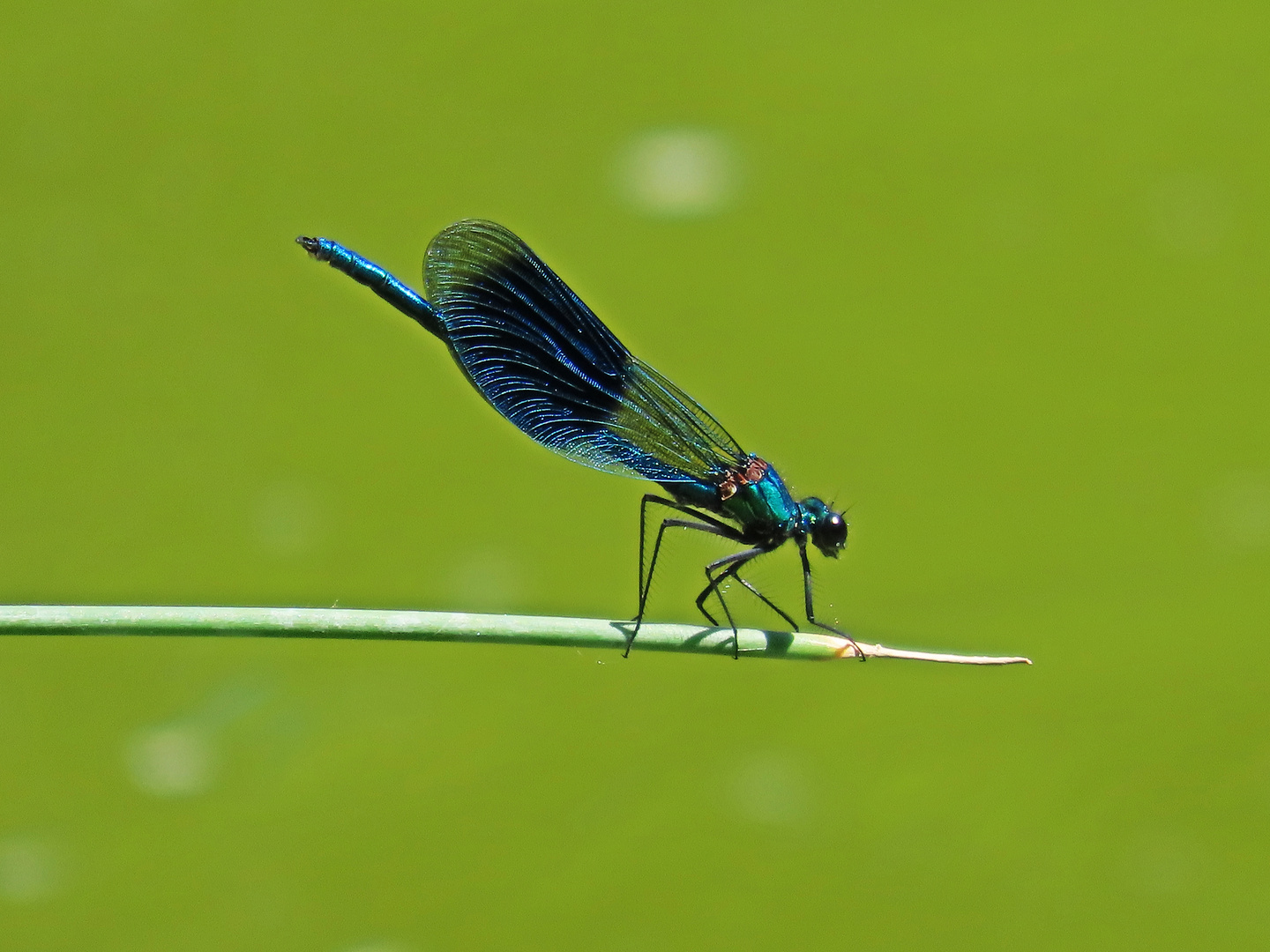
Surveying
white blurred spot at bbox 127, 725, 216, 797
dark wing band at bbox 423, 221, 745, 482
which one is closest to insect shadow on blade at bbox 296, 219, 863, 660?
dark wing band at bbox 423, 221, 745, 482

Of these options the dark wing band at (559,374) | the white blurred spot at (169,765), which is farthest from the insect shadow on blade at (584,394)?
the white blurred spot at (169,765)

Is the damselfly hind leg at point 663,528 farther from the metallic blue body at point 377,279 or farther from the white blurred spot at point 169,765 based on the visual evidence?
the white blurred spot at point 169,765

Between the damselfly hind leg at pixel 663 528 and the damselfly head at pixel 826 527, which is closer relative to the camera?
the damselfly hind leg at pixel 663 528

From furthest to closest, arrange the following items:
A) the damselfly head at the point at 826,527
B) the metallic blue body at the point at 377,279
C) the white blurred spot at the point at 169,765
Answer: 1. the white blurred spot at the point at 169,765
2. the damselfly head at the point at 826,527
3. the metallic blue body at the point at 377,279

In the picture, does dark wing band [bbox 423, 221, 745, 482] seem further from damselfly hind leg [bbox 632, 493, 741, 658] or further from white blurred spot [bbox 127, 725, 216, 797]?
white blurred spot [bbox 127, 725, 216, 797]

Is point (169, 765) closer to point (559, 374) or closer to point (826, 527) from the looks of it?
point (559, 374)

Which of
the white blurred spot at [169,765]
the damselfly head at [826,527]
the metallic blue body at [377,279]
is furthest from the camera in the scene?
the white blurred spot at [169,765]

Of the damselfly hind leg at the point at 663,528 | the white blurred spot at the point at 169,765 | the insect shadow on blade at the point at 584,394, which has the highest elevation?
the insect shadow on blade at the point at 584,394
